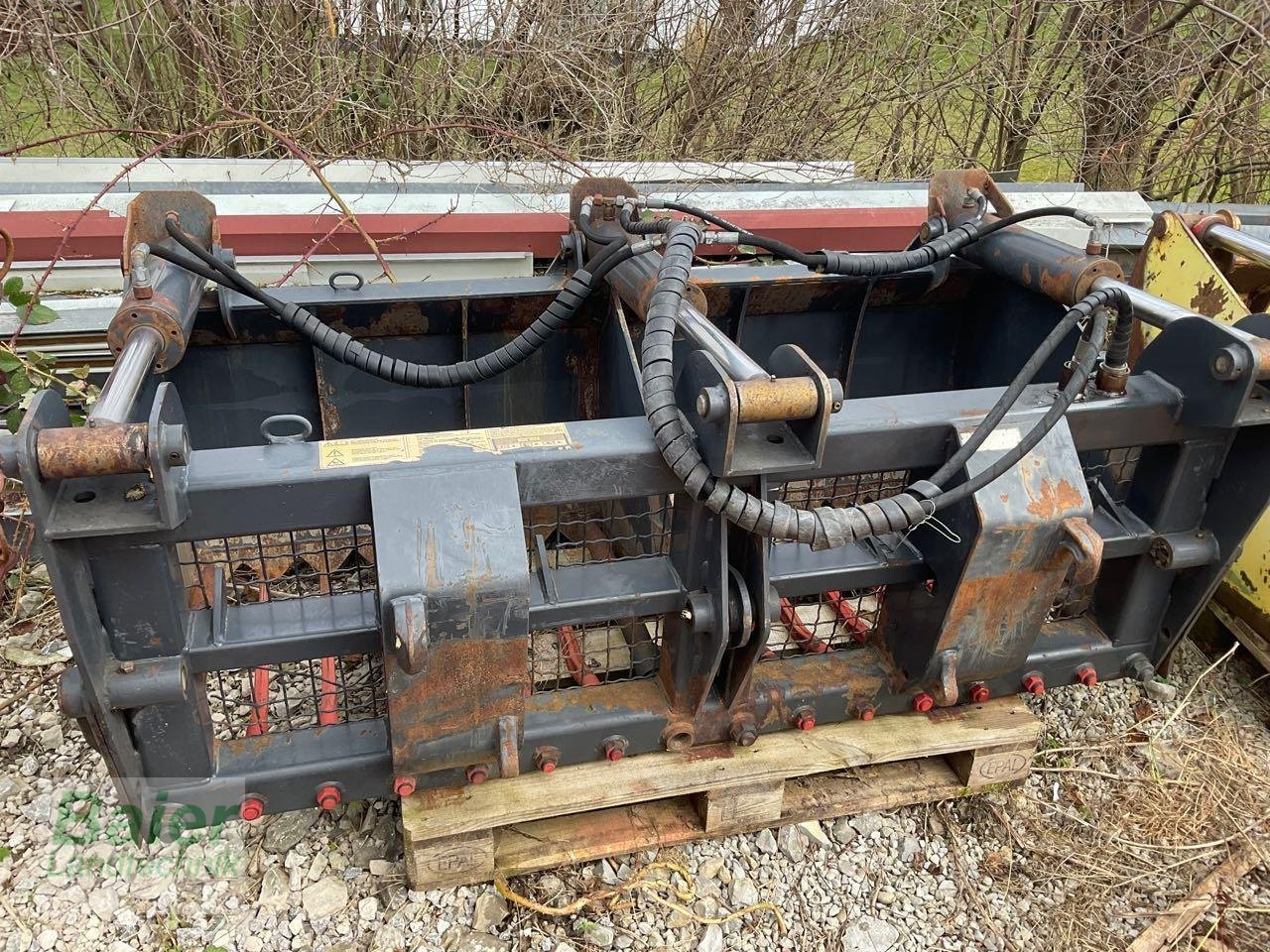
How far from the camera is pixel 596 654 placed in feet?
7.33

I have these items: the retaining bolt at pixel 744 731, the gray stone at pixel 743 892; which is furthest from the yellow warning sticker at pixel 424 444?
the gray stone at pixel 743 892

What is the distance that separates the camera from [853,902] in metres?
2.02

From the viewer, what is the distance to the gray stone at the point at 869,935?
6.33 feet

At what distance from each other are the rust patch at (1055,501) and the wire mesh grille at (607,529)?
2.41 ft

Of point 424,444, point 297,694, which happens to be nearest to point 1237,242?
point 424,444

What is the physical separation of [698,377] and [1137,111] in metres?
5.76

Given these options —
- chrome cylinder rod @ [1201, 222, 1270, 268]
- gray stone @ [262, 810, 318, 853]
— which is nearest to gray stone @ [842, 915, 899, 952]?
gray stone @ [262, 810, 318, 853]

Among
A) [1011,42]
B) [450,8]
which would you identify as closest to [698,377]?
[450,8]

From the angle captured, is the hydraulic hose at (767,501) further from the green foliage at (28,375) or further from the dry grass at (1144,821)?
the green foliage at (28,375)

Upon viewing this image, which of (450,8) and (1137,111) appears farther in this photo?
(1137,111)

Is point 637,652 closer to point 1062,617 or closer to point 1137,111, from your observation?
point 1062,617

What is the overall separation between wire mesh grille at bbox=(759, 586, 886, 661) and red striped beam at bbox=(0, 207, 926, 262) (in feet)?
5.61

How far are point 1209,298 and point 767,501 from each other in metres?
1.78

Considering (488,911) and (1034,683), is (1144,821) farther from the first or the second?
(488,911)
